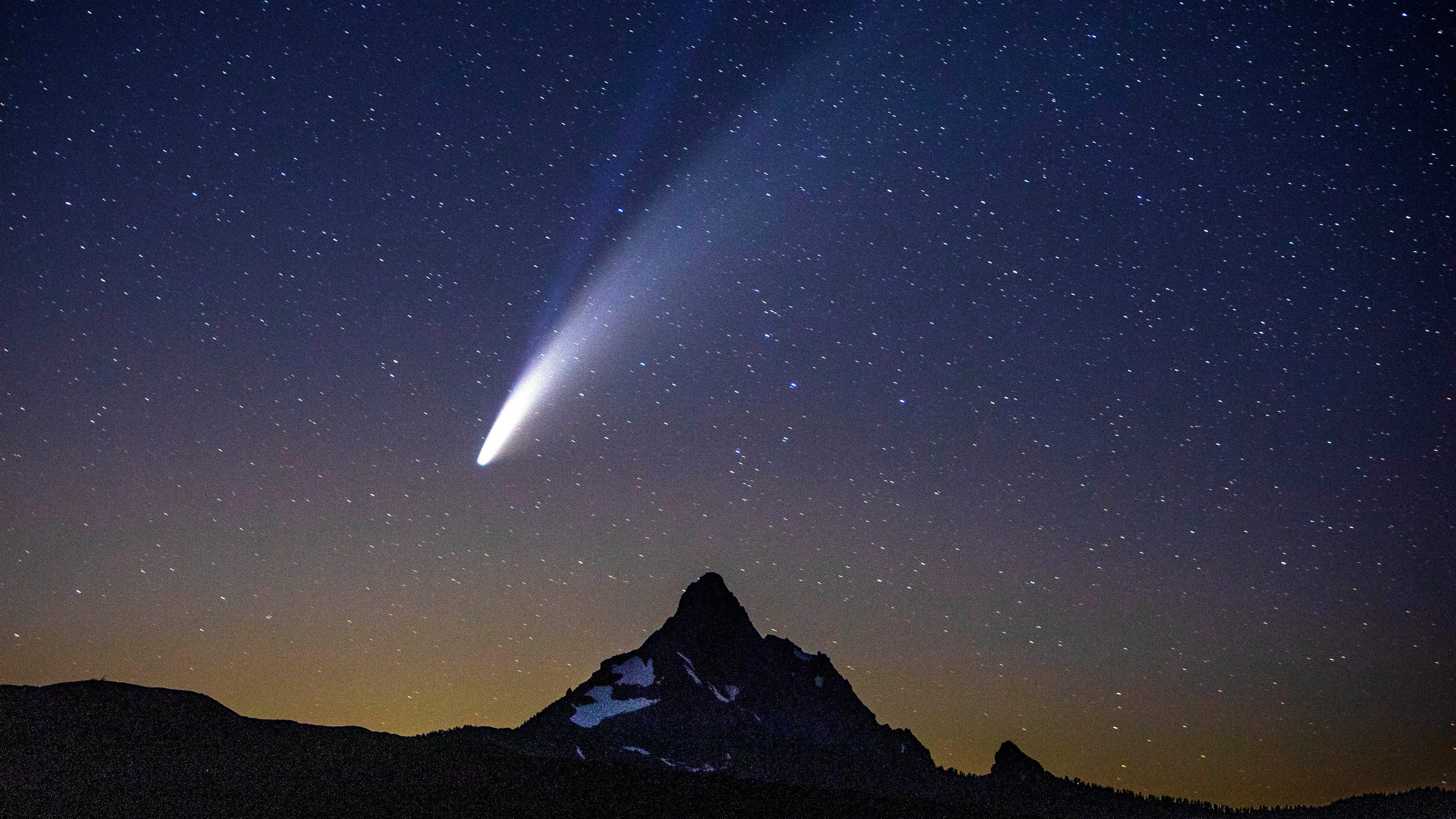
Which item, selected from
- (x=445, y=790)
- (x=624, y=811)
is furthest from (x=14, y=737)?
(x=624, y=811)

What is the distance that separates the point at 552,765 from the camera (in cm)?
5412

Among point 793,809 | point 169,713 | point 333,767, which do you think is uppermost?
point 169,713

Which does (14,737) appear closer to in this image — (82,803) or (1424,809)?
(82,803)

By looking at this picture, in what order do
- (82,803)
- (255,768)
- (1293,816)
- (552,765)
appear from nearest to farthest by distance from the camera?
(82,803) < (255,768) < (552,765) < (1293,816)

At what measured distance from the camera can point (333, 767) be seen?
50.3 m

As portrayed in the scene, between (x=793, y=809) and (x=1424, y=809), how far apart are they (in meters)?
112

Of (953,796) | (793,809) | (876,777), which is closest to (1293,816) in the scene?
(953,796)

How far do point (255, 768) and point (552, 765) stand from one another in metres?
15.8

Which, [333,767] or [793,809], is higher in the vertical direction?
[333,767]

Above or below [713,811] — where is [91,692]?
above

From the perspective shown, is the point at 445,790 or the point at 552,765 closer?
the point at 445,790

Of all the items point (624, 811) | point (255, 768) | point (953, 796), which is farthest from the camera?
point (953, 796)

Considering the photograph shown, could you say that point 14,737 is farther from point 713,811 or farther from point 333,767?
point 713,811

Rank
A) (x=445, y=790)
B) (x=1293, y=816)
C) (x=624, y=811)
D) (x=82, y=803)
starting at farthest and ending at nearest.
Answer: (x=1293, y=816) → (x=445, y=790) → (x=624, y=811) → (x=82, y=803)
